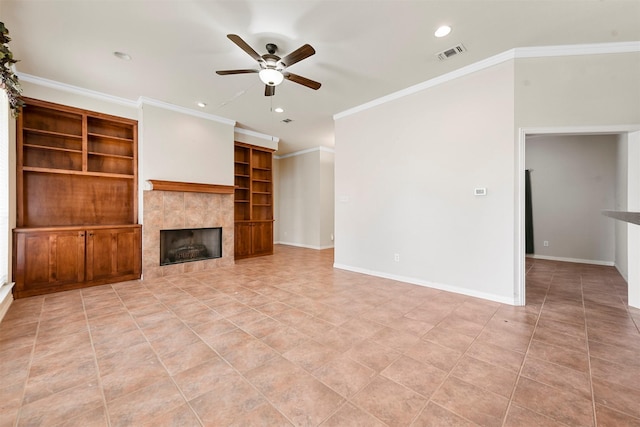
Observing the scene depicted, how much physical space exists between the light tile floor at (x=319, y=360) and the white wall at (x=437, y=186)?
0.52 meters

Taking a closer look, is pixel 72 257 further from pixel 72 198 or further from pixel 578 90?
pixel 578 90

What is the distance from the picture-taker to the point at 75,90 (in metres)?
4.05

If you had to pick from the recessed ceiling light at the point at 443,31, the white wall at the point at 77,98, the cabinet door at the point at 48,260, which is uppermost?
the recessed ceiling light at the point at 443,31

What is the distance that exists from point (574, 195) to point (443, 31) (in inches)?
213

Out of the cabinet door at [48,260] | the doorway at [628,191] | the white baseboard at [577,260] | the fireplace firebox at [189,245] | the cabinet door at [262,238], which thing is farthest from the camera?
the cabinet door at [262,238]

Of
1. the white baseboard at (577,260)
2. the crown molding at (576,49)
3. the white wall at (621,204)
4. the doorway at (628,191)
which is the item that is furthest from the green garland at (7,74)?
the white baseboard at (577,260)

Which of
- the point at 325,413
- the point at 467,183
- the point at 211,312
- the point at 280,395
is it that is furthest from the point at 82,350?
the point at 467,183

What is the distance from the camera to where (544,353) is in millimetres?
2123

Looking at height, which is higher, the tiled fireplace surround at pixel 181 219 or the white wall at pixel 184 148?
the white wall at pixel 184 148

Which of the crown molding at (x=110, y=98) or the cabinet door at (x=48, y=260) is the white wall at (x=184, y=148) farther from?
the cabinet door at (x=48, y=260)

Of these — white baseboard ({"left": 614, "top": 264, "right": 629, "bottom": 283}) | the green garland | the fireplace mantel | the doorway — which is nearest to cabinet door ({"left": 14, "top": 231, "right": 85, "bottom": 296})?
the fireplace mantel

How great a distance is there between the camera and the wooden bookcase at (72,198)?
11.8 ft

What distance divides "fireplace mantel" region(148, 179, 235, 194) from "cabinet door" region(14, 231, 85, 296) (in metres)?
1.23

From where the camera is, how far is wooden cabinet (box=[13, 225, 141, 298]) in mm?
3467
